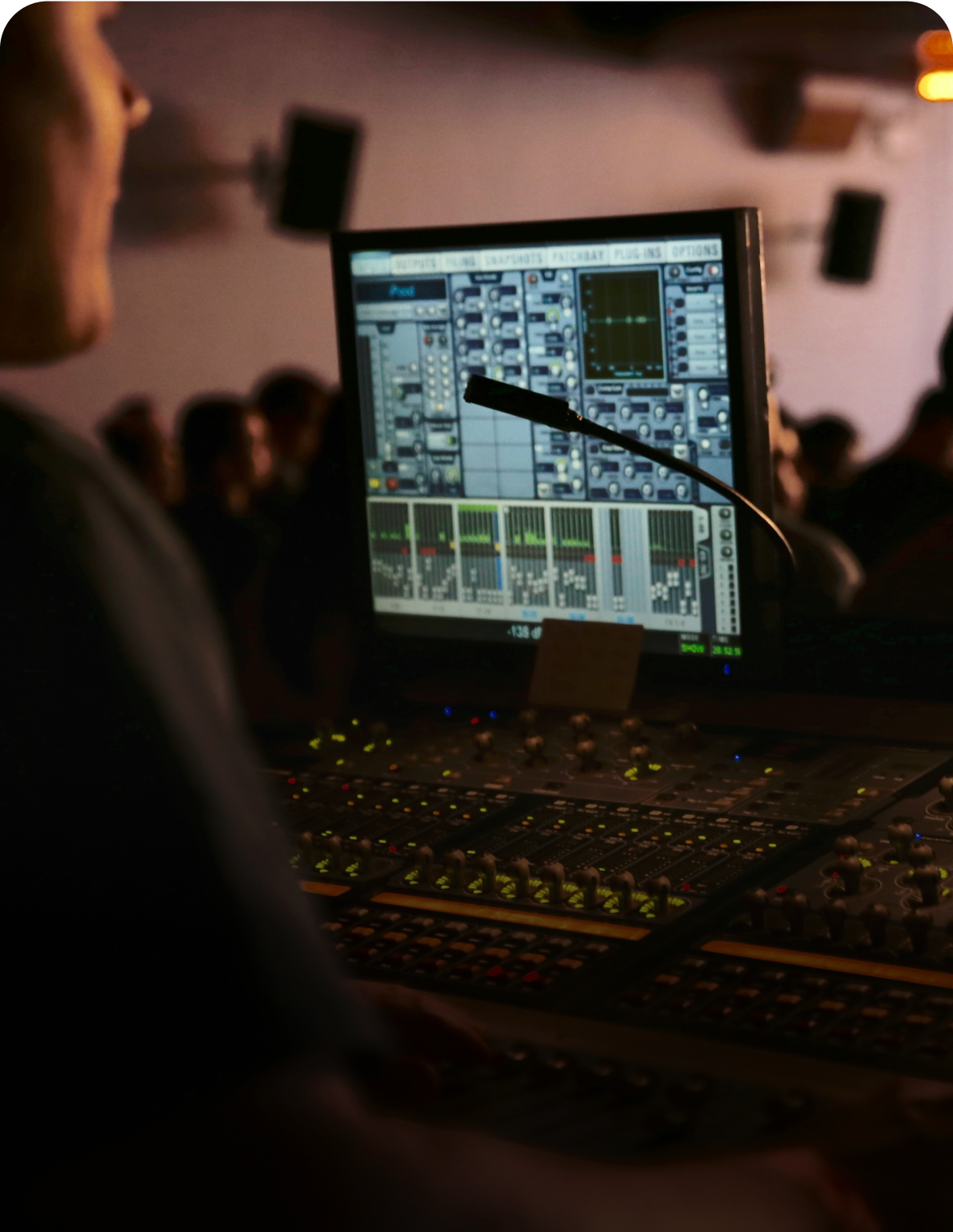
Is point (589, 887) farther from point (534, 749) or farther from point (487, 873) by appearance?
point (534, 749)

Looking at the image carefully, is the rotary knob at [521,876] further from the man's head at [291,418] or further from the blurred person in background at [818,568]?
the man's head at [291,418]

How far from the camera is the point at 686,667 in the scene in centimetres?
158

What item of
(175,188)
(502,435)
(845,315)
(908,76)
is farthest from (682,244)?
(908,76)

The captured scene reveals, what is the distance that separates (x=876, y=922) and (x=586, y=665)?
2.07ft

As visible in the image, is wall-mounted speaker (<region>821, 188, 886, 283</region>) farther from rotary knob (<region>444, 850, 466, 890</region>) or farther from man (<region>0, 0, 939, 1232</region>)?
man (<region>0, 0, 939, 1232</region>)

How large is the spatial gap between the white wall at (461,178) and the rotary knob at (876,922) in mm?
3955

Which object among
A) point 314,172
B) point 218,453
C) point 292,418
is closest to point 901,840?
point 218,453

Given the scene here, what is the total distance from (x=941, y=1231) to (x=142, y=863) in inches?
19.8

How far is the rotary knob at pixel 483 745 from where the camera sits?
154 centimetres

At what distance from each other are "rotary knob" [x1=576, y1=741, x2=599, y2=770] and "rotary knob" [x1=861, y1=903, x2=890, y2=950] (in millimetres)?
471

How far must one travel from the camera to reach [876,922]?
1031mm

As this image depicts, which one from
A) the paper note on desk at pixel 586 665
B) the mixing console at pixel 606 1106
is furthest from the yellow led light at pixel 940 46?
the mixing console at pixel 606 1106

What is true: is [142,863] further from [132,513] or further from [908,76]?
[908,76]

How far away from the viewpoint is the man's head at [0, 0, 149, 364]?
54 cm
